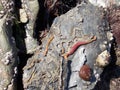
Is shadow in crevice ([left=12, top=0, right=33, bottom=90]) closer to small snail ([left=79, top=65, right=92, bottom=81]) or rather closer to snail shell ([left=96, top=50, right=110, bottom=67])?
small snail ([left=79, top=65, right=92, bottom=81])

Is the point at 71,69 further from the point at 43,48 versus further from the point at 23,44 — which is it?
the point at 23,44

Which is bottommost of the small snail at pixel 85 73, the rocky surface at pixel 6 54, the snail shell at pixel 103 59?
the small snail at pixel 85 73

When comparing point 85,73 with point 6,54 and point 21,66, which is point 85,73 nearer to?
point 21,66

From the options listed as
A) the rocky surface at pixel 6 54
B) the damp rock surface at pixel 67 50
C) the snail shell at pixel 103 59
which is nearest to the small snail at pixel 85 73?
the damp rock surface at pixel 67 50

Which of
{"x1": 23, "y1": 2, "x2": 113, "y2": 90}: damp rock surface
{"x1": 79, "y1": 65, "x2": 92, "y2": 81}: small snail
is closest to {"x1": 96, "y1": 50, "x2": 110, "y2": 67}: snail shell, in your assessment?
{"x1": 23, "y1": 2, "x2": 113, "y2": 90}: damp rock surface

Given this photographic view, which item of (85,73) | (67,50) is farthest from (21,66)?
(85,73)

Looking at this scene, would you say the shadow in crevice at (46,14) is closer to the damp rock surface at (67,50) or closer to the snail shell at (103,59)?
the damp rock surface at (67,50)
